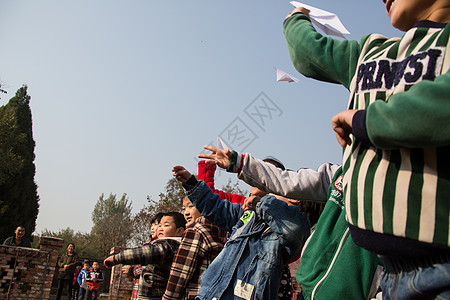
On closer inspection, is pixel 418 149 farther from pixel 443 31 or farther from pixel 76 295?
pixel 76 295

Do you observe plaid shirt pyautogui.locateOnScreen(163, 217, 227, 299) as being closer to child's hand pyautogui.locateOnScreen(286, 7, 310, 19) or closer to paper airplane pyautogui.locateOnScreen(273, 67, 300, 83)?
paper airplane pyautogui.locateOnScreen(273, 67, 300, 83)

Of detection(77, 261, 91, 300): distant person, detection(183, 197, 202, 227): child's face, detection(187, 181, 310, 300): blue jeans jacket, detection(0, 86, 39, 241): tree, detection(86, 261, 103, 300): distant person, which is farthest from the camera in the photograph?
detection(0, 86, 39, 241): tree

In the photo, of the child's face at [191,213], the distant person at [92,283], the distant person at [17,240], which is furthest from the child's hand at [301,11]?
the distant person at [92,283]

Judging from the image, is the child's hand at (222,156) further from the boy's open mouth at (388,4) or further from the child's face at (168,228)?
the child's face at (168,228)

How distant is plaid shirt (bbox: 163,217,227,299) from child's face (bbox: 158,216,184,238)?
136 centimetres

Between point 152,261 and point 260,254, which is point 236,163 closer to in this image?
point 260,254

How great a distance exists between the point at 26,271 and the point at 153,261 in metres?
5.92

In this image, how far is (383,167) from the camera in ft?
3.76

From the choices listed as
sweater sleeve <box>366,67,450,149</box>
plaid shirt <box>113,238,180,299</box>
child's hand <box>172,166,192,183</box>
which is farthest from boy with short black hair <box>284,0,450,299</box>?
plaid shirt <box>113,238,180,299</box>

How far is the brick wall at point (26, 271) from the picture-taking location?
8.03 meters

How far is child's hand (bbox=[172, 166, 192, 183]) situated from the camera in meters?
3.41

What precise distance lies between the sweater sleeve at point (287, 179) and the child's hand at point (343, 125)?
636mm

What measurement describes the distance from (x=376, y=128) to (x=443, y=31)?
0.38m

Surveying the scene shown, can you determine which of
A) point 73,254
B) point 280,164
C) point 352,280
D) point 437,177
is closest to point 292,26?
point 437,177
